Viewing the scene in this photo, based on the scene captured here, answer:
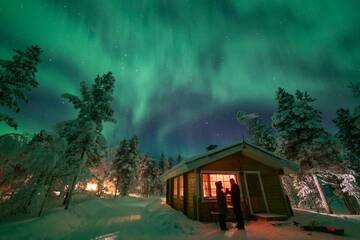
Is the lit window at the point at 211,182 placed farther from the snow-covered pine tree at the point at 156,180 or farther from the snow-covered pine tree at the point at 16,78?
the snow-covered pine tree at the point at 156,180

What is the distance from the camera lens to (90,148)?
16344 millimetres

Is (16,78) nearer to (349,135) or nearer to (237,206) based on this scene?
(237,206)

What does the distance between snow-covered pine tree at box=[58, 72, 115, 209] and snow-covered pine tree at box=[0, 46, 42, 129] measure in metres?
3.62

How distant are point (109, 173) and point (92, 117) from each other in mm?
20556

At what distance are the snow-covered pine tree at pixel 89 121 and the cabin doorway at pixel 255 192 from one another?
1299 cm

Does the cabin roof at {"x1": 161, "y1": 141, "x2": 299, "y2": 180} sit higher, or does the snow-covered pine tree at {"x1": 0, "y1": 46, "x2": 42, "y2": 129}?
the snow-covered pine tree at {"x1": 0, "y1": 46, "x2": 42, "y2": 129}

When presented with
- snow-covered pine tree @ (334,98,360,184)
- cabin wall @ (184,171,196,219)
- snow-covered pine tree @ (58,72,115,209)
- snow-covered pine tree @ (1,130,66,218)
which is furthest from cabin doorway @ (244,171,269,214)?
snow-covered pine tree @ (334,98,360,184)

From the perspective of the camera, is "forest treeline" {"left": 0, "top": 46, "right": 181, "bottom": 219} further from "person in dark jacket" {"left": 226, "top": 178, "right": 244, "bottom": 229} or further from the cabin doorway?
the cabin doorway

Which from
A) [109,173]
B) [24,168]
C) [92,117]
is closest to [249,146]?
[24,168]

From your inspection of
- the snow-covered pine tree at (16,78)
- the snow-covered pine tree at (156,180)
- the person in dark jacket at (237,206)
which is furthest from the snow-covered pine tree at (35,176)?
the snow-covered pine tree at (156,180)

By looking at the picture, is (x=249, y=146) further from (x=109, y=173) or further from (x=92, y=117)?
(x=109, y=173)

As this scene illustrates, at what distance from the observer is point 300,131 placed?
16.8 m

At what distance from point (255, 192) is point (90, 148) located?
1402 cm

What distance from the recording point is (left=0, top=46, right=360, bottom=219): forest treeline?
327 inches
